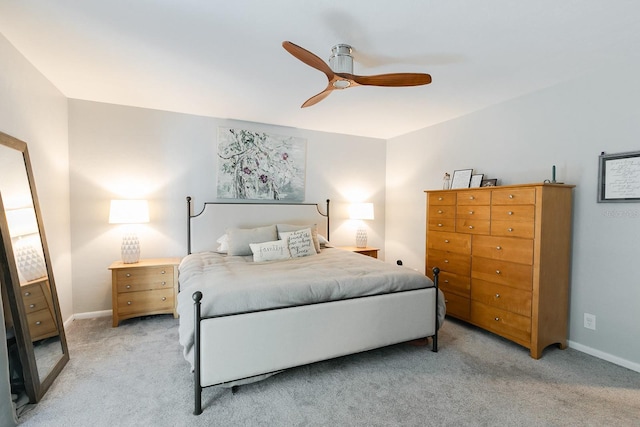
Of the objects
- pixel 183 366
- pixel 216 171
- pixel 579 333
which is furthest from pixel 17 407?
pixel 579 333

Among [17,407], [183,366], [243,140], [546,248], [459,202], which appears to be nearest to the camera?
[17,407]

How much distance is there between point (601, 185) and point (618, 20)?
4.27 ft

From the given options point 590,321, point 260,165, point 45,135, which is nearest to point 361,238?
point 260,165

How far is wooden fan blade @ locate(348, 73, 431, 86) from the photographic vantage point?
2.09 meters

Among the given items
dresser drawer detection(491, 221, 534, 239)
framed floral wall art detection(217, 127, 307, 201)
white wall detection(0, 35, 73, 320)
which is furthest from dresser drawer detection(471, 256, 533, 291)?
white wall detection(0, 35, 73, 320)

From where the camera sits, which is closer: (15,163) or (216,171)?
(15,163)

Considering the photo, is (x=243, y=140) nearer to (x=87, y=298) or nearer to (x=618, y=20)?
(x=87, y=298)

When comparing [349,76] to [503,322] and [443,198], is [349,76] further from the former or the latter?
[503,322]

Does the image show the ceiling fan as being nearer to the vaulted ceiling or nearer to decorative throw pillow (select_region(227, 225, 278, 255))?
the vaulted ceiling

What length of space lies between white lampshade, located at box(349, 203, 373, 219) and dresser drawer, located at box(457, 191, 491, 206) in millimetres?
1577

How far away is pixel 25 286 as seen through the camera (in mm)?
2057

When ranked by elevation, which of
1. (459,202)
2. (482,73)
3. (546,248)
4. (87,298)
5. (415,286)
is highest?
(482,73)

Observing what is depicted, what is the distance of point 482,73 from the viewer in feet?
8.43

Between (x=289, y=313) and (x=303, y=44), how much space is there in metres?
1.94
